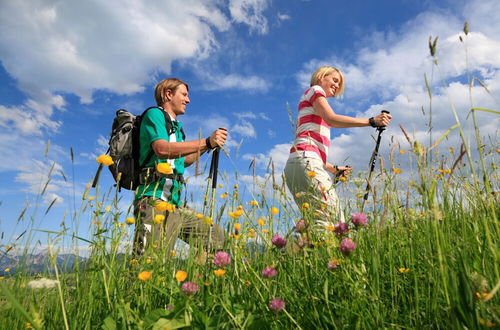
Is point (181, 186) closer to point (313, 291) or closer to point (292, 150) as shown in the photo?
point (292, 150)

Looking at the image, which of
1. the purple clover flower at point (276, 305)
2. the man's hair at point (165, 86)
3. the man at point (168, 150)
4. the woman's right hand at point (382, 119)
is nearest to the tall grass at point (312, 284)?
the purple clover flower at point (276, 305)

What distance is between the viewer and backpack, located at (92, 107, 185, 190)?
12.2 ft

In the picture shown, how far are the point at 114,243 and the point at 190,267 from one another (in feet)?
1.43

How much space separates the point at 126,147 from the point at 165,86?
3.28 ft

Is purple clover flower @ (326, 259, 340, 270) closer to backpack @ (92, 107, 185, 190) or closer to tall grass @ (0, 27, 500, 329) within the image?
tall grass @ (0, 27, 500, 329)

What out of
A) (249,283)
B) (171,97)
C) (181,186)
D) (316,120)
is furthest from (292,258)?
(171,97)

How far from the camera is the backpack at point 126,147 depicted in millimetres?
3725

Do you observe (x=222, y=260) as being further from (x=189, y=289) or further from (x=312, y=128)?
(x=312, y=128)

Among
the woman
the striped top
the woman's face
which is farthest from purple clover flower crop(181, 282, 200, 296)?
the woman's face

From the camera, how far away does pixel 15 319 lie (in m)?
1.90

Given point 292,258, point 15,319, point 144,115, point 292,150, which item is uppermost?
point 144,115

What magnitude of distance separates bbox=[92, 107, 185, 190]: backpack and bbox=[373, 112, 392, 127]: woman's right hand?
2.30m

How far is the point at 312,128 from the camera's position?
4.02 meters

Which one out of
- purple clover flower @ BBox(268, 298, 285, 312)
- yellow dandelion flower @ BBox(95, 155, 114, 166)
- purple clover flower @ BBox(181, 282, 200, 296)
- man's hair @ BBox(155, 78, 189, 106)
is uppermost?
man's hair @ BBox(155, 78, 189, 106)
